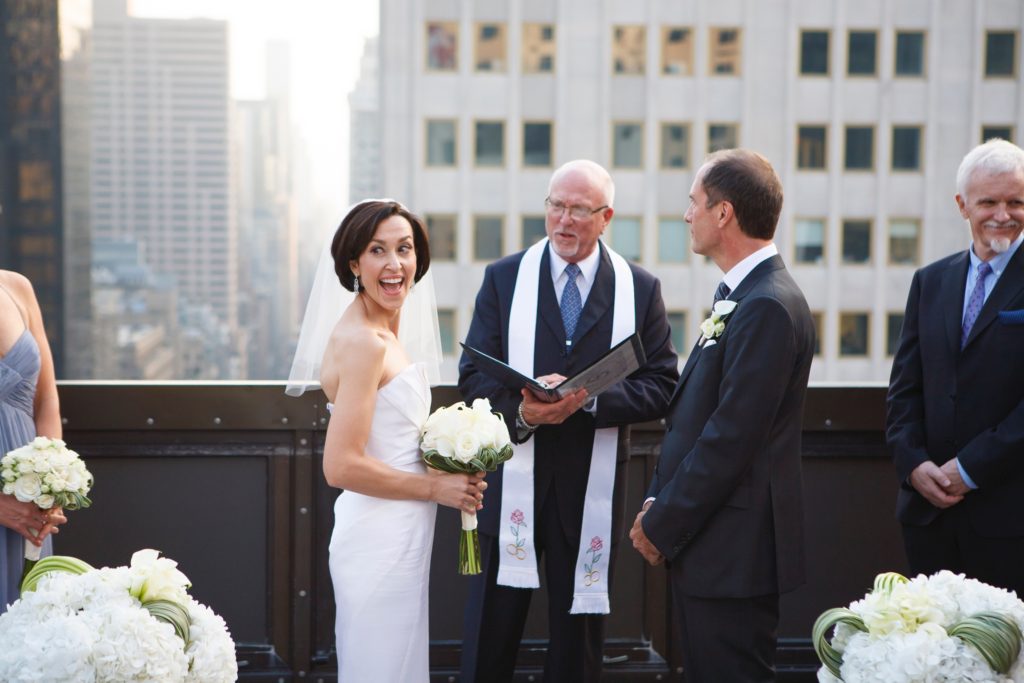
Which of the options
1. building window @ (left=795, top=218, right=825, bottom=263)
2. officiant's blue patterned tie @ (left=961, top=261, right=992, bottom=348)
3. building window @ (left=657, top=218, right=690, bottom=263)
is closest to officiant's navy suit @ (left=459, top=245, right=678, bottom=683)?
officiant's blue patterned tie @ (left=961, top=261, right=992, bottom=348)

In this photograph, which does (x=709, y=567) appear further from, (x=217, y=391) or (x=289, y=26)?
(x=289, y=26)

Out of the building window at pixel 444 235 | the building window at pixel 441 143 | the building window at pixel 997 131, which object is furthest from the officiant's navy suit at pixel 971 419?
the building window at pixel 997 131

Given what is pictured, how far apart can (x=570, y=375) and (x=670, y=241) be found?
6202 cm

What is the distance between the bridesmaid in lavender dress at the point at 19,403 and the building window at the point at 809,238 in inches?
2533

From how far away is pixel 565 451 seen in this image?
3520mm

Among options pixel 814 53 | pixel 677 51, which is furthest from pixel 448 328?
pixel 814 53

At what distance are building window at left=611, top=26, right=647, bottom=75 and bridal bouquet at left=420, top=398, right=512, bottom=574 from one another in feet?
210

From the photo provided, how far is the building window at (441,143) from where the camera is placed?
62.7 m

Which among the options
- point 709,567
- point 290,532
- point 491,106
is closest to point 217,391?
point 290,532

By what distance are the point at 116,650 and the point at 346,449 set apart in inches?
40.6

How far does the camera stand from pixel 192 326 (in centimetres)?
10406

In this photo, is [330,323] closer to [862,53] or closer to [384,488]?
[384,488]

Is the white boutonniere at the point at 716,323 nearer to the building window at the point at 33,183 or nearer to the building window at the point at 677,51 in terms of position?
the building window at the point at 33,183

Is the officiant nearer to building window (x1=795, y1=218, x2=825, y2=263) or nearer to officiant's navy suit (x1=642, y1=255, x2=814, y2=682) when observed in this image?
officiant's navy suit (x1=642, y1=255, x2=814, y2=682)
